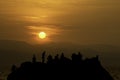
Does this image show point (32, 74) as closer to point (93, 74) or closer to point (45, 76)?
point (45, 76)

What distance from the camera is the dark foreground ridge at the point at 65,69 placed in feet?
561

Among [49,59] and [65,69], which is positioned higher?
[49,59]

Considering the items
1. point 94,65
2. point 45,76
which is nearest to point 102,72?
point 94,65

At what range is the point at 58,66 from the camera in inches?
6757

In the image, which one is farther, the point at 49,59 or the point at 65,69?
the point at 49,59

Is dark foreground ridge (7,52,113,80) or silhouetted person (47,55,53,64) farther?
silhouetted person (47,55,53,64)

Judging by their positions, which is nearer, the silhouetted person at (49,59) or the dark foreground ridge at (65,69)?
the dark foreground ridge at (65,69)

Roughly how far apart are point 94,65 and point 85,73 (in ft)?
11.1

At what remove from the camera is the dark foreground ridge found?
170875 millimetres

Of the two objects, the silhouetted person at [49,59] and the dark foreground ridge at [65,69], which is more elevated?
the silhouetted person at [49,59]

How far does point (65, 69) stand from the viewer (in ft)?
561

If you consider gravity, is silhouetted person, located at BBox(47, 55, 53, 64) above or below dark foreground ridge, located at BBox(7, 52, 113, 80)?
above

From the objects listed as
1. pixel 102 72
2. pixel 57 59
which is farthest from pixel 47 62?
pixel 102 72

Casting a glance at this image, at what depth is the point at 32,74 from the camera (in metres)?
173
